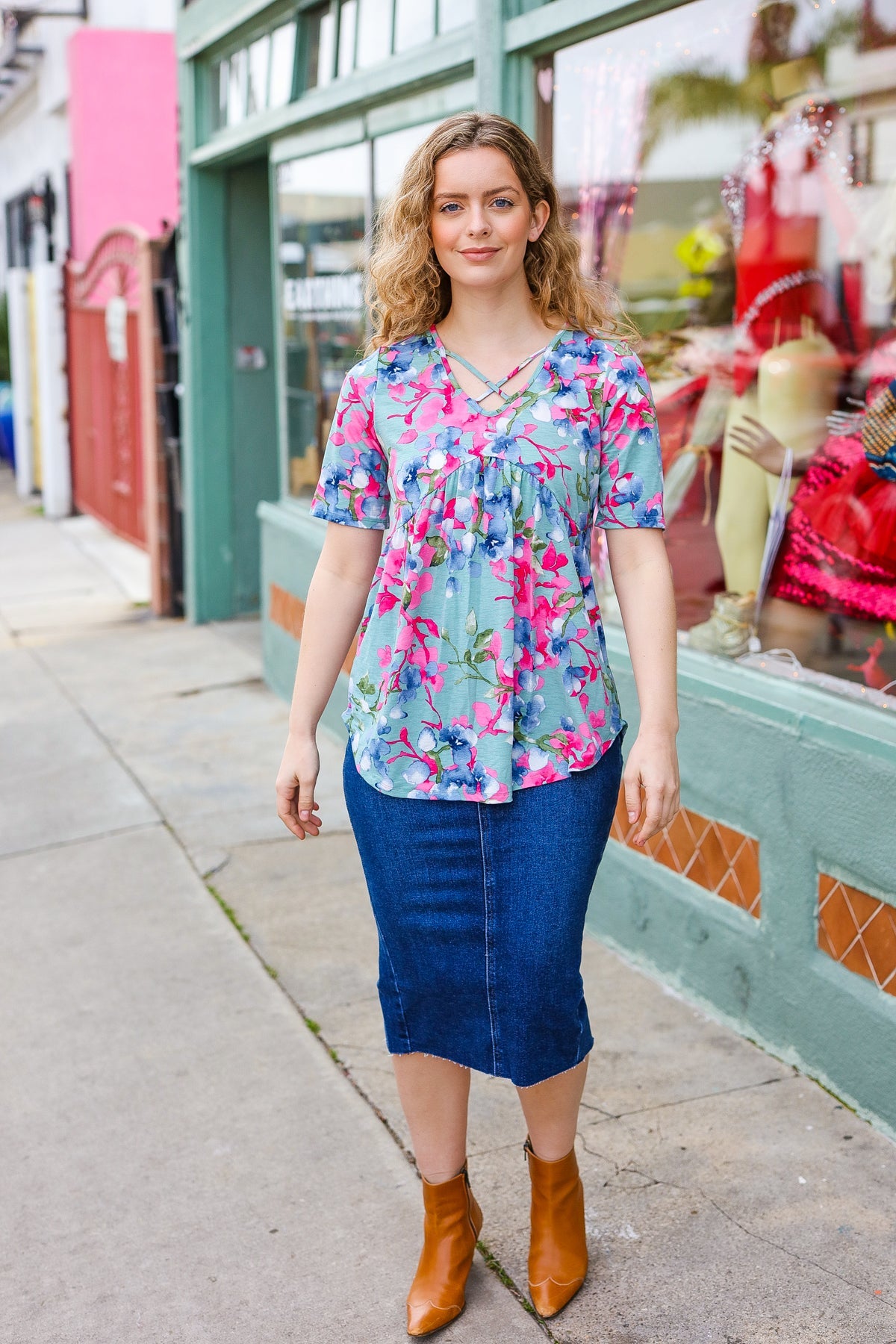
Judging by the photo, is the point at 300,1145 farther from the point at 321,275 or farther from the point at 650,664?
the point at 321,275

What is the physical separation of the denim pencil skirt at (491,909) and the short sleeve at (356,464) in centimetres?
40

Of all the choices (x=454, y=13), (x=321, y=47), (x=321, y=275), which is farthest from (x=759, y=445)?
(x=321, y=47)

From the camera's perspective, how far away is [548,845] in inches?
88.7

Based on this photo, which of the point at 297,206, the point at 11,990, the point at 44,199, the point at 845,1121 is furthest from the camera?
the point at 44,199

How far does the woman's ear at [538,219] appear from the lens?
89.5 inches

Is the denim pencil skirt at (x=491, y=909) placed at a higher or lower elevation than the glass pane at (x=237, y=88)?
lower

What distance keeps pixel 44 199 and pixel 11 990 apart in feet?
41.2

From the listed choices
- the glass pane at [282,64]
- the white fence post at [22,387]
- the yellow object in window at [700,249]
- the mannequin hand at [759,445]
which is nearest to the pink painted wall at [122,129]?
the white fence post at [22,387]

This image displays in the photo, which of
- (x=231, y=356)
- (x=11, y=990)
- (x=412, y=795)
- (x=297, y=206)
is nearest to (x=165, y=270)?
(x=231, y=356)

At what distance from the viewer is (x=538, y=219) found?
2287mm

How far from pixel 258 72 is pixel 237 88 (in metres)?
0.40

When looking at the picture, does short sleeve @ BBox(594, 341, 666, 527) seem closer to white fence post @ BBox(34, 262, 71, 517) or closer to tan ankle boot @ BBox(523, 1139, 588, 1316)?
tan ankle boot @ BBox(523, 1139, 588, 1316)

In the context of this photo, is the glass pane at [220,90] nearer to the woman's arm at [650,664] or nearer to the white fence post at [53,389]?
the woman's arm at [650,664]

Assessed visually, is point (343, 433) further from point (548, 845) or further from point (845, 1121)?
point (845, 1121)
